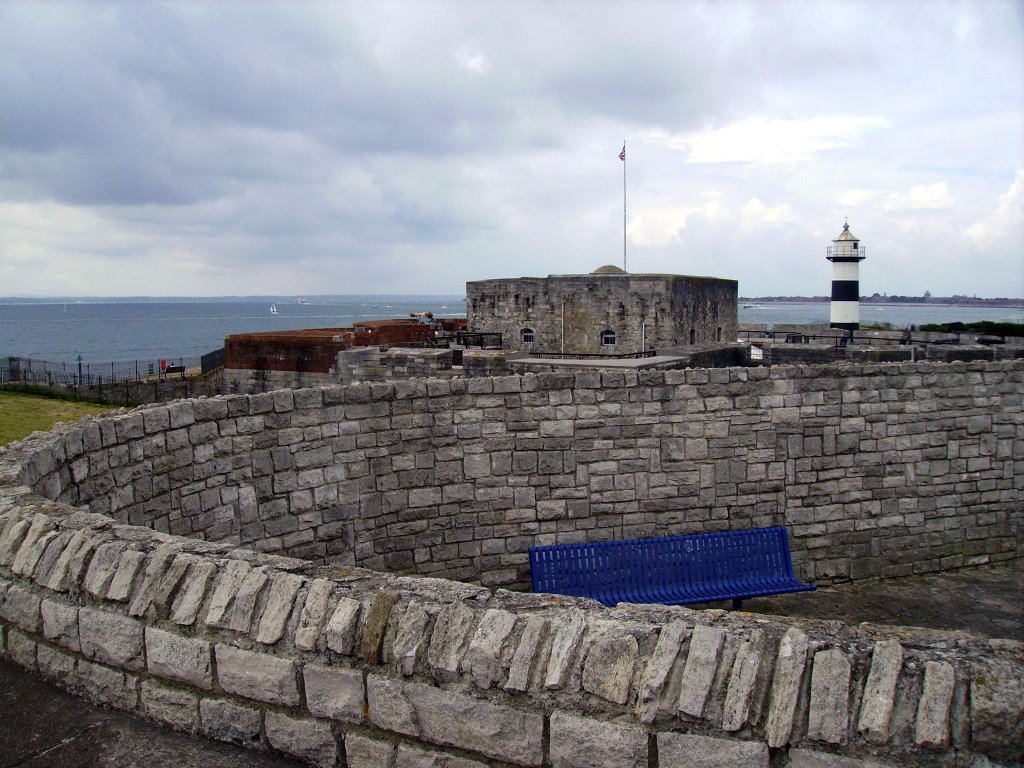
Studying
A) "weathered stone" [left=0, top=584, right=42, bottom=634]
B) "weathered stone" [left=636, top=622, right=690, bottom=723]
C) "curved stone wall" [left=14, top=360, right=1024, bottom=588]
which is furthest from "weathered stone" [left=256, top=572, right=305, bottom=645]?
"curved stone wall" [left=14, top=360, right=1024, bottom=588]

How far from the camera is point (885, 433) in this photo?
10562 millimetres

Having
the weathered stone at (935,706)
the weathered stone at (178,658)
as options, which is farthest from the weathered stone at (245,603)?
the weathered stone at (935,706)

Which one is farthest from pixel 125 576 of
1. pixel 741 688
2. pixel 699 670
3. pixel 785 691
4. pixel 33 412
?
pixel 33 412

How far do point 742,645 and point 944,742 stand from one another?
69cm

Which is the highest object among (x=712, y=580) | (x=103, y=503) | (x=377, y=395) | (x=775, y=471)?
(x=377, y=395)

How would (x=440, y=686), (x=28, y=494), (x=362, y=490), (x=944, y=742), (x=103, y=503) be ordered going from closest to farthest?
(x=944, y=742) < (x=440, y=686) < (x=28, y=494) < (x=103, y=503) < (x=362, y=490)

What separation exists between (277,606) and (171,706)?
0.70m

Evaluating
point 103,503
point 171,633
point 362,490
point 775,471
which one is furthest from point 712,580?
point 171,633

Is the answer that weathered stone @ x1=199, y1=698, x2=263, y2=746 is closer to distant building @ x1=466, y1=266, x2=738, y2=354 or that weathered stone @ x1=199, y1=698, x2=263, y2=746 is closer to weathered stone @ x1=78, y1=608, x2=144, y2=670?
weathered stone @ x1=78, y1=608, x2=144, y2=670

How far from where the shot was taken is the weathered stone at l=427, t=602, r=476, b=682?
3133 mm

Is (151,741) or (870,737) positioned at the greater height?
(870,737)

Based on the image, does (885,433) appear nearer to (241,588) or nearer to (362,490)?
(362,490)

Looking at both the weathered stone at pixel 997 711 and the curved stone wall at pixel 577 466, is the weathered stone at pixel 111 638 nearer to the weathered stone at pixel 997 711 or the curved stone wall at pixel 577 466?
the curved stone wall at pixel 577 466

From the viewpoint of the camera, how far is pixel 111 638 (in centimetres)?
367
